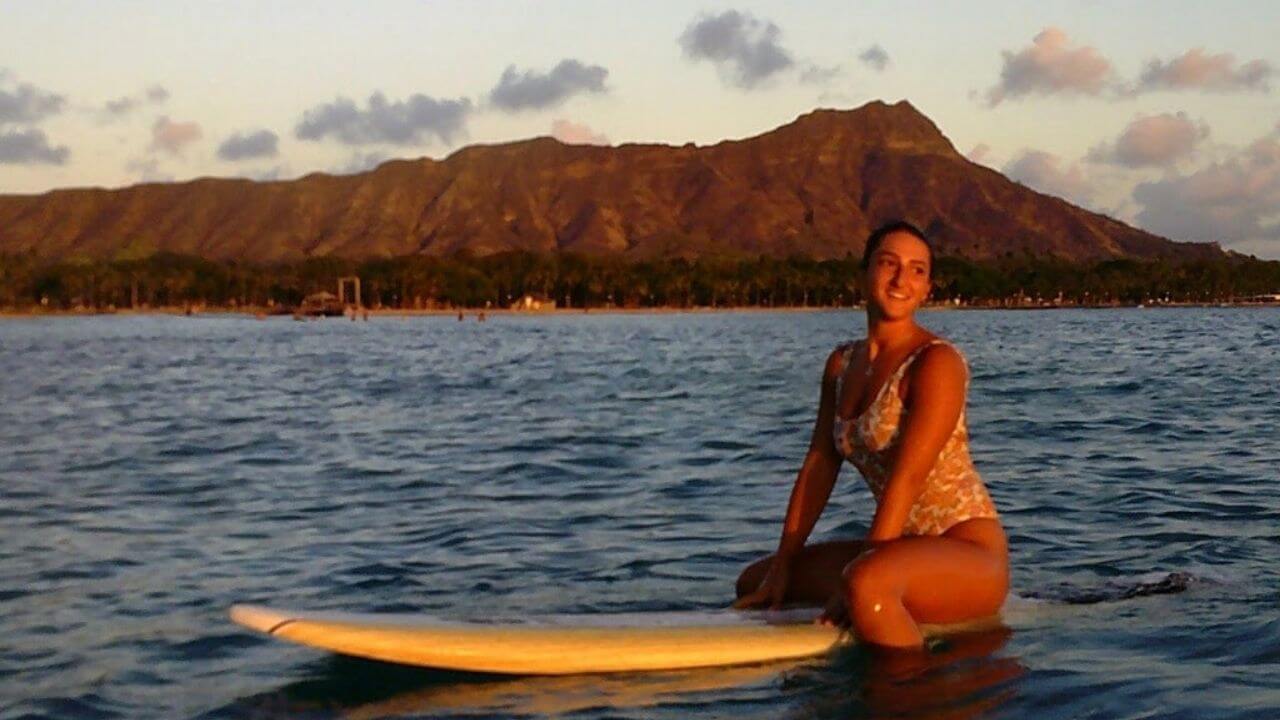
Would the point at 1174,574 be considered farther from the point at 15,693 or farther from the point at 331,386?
the point at 331,386

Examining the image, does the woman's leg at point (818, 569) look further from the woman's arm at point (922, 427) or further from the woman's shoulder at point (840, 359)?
the woman's shoulder at point (840, 359)

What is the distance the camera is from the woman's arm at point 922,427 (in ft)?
26.1

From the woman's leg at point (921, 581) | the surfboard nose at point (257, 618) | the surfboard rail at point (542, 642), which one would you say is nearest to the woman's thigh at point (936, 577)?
the woman's leg at point (921, 581)

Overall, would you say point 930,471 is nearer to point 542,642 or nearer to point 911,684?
point 911,684

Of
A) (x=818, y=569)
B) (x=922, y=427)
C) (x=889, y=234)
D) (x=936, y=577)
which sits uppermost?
(x=889, y=234)

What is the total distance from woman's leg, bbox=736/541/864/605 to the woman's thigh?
624 millimetres

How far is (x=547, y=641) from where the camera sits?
8273 mm

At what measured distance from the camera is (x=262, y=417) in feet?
102

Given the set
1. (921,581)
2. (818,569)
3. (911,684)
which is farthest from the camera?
(818,569)

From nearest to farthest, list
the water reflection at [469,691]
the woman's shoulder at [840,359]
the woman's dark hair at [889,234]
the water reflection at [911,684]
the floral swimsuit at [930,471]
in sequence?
the water reflection at [911,684] < the water reflection at [469,691] < the floral swimsuit at [930,471] < the woman's dark hair at [889,234] < the woman's shoulder at [840,359]

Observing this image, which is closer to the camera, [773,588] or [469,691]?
[469,691]

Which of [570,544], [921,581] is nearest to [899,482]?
[921,581]

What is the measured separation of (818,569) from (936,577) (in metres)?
0.96

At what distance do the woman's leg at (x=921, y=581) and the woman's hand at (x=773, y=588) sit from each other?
2.88 feet
